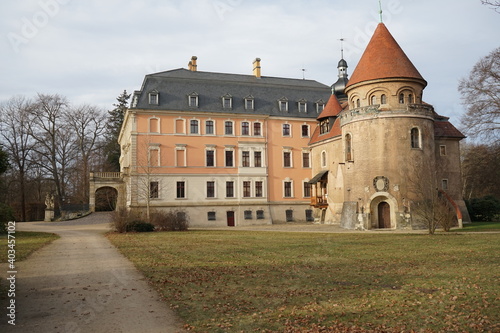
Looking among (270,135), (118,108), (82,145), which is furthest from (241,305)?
(118,108)

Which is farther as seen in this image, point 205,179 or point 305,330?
point 205,179

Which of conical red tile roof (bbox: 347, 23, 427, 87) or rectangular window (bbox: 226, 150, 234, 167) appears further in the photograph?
rectangular window (bbox: 226, 150, 234, 167)

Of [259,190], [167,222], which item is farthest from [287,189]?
[167,222]

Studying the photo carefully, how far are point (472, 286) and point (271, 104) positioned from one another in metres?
34.1

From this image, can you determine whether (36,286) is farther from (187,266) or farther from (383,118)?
(383,118)

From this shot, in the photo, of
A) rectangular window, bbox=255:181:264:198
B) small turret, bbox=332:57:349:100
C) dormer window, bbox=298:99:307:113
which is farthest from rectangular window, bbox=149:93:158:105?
small turret, bbox=332:57:349:100

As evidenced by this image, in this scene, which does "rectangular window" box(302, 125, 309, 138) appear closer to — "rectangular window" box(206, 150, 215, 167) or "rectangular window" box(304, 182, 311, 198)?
"rectangular window" box(304, 182, 311, 198)

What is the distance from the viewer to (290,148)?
41.5 m

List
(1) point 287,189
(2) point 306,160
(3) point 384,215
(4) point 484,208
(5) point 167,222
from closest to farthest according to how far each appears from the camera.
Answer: (5) point 167,222 < (3) point 384,215 < (4) point 484,208 < (1) point 287,189 < (2) point 306,160

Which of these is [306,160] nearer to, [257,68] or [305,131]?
[305,131]

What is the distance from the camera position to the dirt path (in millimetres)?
6855

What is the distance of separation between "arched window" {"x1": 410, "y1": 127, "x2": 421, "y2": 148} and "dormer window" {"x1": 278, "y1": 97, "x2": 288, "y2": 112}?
48.1 feet

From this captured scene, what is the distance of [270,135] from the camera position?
135ft

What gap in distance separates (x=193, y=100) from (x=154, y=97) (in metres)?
3.48
